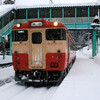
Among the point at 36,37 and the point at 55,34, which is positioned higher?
the point at 55,34

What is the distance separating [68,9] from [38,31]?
1969cm

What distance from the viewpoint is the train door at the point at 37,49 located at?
8.30 metres

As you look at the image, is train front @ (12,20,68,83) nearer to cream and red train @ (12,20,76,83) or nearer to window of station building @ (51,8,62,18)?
cream and red train @ (12,20,76,83)

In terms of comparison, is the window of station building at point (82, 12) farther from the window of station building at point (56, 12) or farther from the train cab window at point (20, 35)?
the train cab window at point (20, 35)

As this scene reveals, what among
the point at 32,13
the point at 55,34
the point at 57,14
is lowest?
the point at 55,34

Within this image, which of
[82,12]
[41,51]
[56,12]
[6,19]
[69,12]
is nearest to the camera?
[41,51]

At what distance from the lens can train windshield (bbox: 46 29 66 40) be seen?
27.4 feet

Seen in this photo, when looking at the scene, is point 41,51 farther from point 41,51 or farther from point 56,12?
point 56,12

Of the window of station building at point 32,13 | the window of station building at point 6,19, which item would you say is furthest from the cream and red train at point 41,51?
the window of station building at point 6,19

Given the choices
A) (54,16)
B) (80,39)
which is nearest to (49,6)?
(54,16)

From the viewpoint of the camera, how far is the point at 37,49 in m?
8.41

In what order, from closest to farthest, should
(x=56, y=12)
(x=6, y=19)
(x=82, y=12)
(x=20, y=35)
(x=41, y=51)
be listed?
(x=41, y=51), (x=20, y=35), (x=82, y=12), (x=56, y=12), (x=6, y=19)

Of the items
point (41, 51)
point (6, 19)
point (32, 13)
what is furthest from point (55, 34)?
point (6, 19)

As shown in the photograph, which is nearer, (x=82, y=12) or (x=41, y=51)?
(x=41, y=51)
